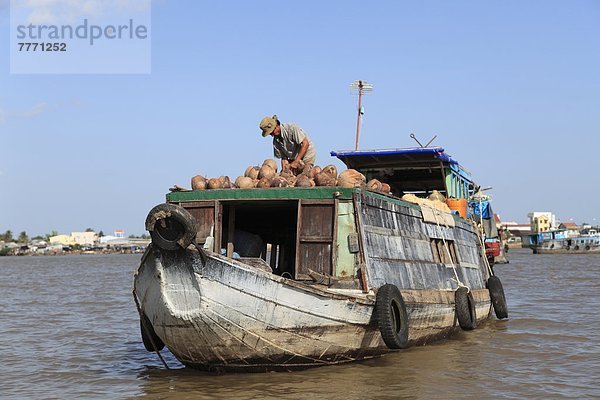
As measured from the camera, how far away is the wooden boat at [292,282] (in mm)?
7320

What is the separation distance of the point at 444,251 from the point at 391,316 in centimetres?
374

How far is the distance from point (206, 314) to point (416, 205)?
4.14 m

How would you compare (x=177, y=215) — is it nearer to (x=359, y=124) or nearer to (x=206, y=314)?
(x=206, y=314)

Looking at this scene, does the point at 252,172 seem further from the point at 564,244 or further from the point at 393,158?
the point at 564,244

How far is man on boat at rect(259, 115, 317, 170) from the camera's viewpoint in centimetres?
959

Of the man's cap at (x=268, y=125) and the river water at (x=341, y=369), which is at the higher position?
the man's cap at (x=268, y=125)

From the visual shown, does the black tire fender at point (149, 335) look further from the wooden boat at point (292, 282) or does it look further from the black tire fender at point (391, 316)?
the black tire fender at point (391, 316)

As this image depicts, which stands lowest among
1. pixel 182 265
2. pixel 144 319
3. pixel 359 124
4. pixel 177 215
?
pixel 144 319

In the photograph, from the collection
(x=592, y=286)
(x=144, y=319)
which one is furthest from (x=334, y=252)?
(x=592, y=286)

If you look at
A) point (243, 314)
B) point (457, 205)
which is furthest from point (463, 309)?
point (243, 314)

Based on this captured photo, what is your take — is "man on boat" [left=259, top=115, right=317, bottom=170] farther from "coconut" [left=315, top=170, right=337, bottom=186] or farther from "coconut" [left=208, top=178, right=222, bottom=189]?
"coconut" [left=208, top=178, right=222, bottom=189]

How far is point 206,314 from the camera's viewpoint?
7332 millimetres

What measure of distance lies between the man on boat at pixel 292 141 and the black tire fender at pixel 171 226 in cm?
277

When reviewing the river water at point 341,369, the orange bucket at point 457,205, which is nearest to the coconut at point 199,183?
the river water at point 341,369
